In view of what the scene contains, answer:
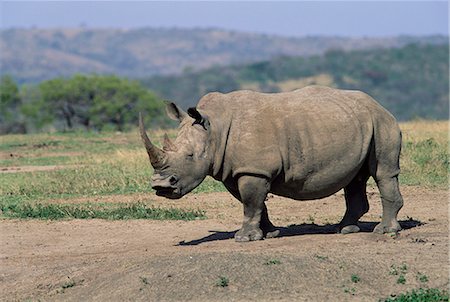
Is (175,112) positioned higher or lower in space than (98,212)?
higher

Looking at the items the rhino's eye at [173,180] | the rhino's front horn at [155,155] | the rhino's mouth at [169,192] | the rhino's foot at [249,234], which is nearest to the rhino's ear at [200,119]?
the rhino's front horn at [155,155]

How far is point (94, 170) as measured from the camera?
17562 mm

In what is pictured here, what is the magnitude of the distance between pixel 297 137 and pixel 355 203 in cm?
137

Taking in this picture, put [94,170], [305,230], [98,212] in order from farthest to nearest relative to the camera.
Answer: [94,170], [98,212], [305,230]

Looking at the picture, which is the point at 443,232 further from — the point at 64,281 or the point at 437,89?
the point at 437,89

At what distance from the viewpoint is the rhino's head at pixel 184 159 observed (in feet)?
33.0

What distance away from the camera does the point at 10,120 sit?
4406 centimetres

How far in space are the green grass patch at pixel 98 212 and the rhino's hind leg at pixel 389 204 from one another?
110 inches

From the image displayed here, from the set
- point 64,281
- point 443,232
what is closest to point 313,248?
point 443,232

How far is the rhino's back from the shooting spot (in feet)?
33.8

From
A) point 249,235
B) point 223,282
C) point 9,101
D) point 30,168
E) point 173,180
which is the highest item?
point 173,180

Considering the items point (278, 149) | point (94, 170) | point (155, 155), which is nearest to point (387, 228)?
point (278, 149)

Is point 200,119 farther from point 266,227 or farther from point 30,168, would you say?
point 30,168

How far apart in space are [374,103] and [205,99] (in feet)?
6.50
